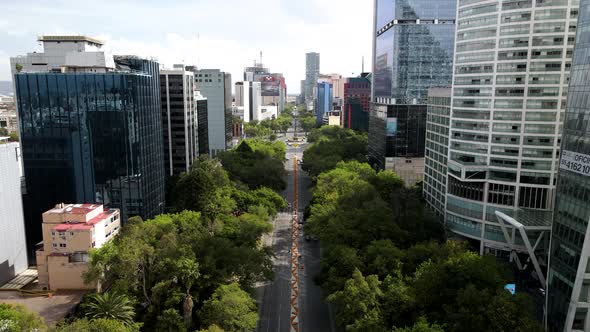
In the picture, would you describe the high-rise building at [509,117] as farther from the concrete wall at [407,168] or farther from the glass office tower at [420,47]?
the glass office tower at [420,47]

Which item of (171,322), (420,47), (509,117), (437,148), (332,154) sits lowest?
(171,322)

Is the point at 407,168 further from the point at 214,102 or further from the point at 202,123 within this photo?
the point at 214,102

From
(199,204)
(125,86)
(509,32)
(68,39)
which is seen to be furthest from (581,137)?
(68,39)

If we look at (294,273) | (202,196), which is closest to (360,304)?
(294,273)

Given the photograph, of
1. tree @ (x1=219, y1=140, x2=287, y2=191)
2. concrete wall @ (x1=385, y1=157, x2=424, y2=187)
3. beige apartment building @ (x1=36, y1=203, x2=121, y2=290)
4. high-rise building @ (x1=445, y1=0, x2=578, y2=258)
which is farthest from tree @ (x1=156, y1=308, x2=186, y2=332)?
concrete wall @ (x1=385, y1=157, x2=424, y2=187)

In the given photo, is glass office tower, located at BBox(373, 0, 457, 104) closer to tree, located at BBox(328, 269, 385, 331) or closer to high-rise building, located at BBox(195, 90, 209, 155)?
high-rise building, located at BBox(195, 90, 209, 155)
